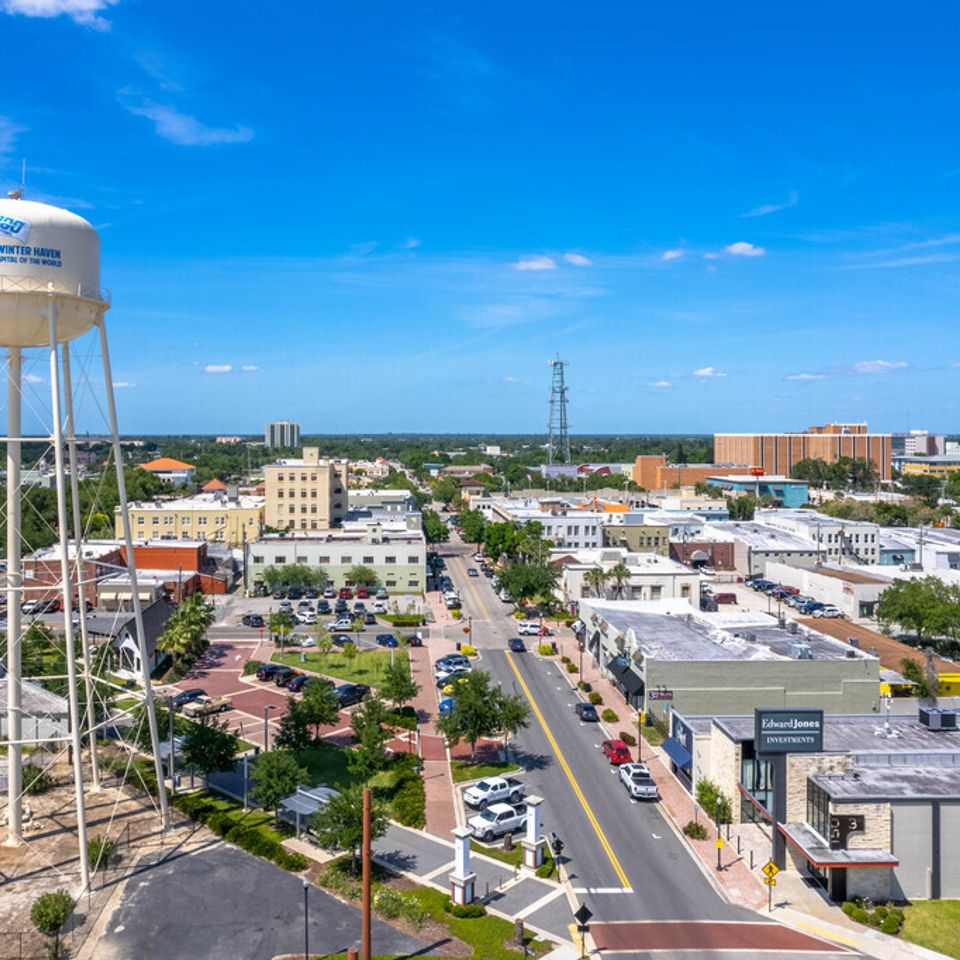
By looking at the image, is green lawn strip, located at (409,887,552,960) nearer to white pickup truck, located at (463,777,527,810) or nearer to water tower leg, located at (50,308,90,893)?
white pickup truck, located at (463,777,527,810)

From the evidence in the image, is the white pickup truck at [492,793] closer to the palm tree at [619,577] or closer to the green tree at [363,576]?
the palm tree at [619,577]

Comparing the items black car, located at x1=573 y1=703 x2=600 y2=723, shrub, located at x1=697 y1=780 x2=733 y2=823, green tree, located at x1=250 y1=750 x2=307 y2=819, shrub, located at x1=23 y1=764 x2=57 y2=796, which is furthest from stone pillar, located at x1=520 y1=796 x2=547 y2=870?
shrub, located at x1=23 y1=764 x2=57 y2=796

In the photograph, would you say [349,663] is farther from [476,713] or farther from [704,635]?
[704,635]

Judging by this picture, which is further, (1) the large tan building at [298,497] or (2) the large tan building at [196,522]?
(1) the large tan building at [298,497]

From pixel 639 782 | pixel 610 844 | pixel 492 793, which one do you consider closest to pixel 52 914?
pixel 492 793

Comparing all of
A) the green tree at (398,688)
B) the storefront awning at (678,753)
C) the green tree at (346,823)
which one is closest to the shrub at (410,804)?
the green tree at (346,823)

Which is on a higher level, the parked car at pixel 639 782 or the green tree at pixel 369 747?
the green tree at pixel 369 747

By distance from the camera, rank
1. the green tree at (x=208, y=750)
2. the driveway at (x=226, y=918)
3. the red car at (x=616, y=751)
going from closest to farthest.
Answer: the driveway at (x=226, y=918), the green tree at (x=208, y=750), the red car at (x=616, y=751)

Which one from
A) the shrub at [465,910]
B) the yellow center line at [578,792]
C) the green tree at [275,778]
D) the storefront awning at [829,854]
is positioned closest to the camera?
the shrub at [465,910]
